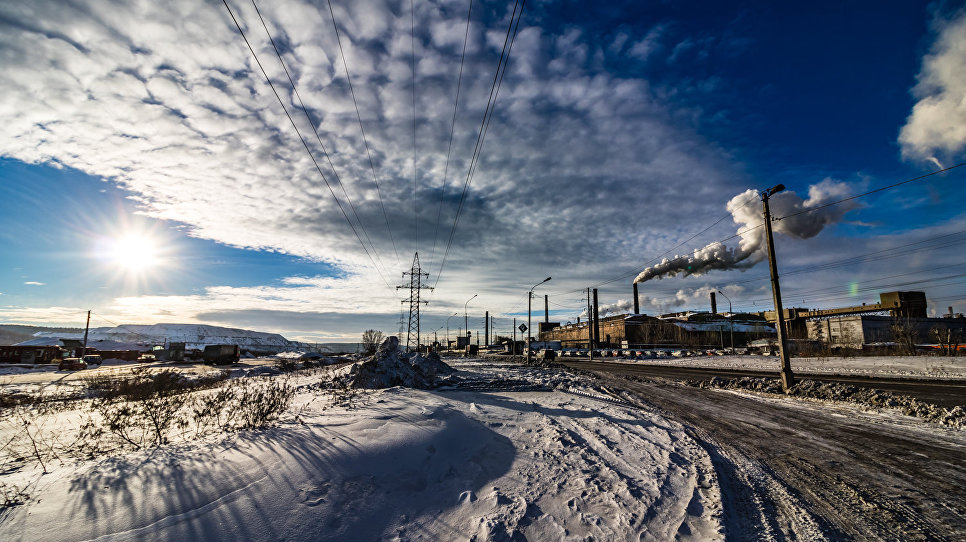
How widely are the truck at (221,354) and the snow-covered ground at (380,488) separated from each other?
154 ft

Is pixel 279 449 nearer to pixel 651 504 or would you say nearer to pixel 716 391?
pixel 651 504

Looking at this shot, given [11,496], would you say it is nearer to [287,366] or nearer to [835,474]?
[835,474]

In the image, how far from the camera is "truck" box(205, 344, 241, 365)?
45322mm

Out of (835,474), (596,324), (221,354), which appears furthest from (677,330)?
(835,474)

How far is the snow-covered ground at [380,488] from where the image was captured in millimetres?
3549

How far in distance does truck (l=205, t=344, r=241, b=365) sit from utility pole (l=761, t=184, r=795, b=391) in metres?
50.9

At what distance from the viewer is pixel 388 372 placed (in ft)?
46.6

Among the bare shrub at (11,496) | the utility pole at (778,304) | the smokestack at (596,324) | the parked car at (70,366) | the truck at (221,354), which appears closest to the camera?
the bare shrub at (11,496)

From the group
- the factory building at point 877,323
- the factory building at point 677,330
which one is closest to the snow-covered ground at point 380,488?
the factory building at point 877,323

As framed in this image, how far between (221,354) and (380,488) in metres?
51.3

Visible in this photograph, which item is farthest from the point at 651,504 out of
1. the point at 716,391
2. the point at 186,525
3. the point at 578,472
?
the point at 716,391

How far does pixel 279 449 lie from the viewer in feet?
17.1

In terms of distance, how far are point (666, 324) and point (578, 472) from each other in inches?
2906

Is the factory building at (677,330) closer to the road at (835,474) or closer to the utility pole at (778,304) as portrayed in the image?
the utility pole at (778,304)
